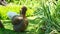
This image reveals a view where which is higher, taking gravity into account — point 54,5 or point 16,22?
point 54,5

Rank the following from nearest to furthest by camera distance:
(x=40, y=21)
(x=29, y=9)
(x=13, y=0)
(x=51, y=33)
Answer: (x=51, y=33) → (x=40, y=21) → (x=29, y=9) → (x=13, y=0)

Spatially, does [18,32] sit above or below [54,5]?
below

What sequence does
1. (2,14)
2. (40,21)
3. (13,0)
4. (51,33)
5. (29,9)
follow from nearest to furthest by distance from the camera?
(51,33)
(40,21)
(2,14)
(29,9)
(13,0)

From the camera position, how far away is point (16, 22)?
7.77 metres

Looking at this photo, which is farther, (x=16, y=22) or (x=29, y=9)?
(x=29, y=9)

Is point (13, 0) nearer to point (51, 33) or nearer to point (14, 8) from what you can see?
point (14, 8)

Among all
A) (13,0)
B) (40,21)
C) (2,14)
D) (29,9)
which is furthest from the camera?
(13,0)

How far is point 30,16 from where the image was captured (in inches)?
398

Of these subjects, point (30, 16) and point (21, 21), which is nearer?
point (21, 21)

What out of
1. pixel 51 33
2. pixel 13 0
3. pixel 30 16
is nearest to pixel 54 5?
pixel 51 33

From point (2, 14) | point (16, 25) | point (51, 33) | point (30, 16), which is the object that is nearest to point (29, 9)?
point (30, 16)

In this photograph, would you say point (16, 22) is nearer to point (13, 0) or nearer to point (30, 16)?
point (30, 16)

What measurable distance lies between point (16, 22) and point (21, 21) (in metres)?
0.17

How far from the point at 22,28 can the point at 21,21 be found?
0.78ft
